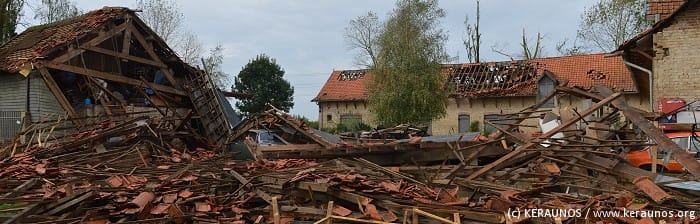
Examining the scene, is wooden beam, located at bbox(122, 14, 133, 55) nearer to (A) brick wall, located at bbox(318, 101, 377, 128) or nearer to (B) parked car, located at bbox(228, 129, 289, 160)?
(B) parked car, located at bbox(228, 129, 289, 160)

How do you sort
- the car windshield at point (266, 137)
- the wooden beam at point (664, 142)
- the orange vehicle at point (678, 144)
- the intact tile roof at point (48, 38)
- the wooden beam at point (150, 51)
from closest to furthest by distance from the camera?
the wooden beam at point (664, 142), the orange vehicle at point (678, 144), the car windshield at point (266, 137), the intact tile roof at point (48, 38), the wooden beam at point (150, 51)

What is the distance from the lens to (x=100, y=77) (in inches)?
742

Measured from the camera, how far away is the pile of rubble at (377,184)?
6.44 m

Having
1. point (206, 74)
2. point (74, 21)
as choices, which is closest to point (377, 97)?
point (206, 74)

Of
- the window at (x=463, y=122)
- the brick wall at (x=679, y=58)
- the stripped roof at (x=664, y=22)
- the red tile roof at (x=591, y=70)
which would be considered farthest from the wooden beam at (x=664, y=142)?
the window at (x=463, y=122)

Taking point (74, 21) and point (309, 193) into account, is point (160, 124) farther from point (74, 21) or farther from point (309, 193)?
point (309, 193)

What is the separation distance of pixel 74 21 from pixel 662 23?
63.0 feet

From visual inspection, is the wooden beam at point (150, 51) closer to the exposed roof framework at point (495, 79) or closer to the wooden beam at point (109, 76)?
the wooden beam at point (109, 76)

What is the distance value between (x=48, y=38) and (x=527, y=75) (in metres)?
25.9

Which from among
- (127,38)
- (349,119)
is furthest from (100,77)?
(349,119)

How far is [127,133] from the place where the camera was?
14008 millimetres

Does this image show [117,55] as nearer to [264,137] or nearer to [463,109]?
[264,137]

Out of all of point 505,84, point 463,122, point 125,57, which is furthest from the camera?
point 463,122

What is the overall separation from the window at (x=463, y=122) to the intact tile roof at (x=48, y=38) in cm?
2139
